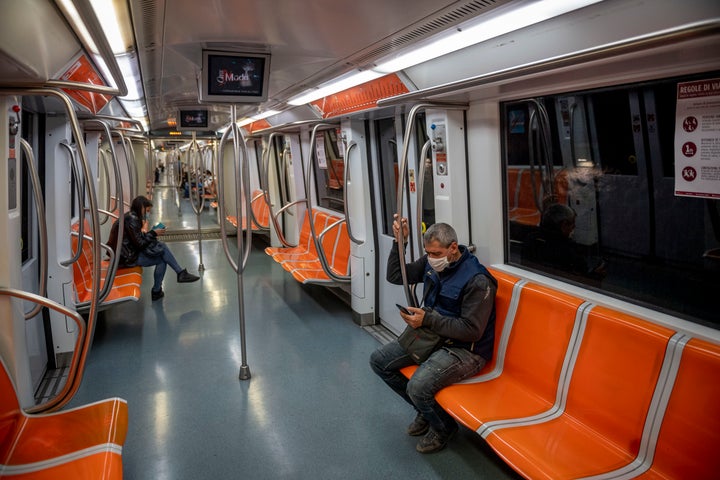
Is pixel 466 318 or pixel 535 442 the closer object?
pixel 535 442

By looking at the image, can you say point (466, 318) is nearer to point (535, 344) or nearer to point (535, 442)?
point (535, 344)

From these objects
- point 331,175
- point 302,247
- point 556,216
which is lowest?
point 302,247

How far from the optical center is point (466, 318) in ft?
10.4

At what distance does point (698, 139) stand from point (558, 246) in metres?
1.12

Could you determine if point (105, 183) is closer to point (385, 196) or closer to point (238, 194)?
point (385, 196)

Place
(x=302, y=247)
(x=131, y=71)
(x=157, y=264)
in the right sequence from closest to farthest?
(x=131, y=71), (x=157, y=264), (x=302, y=247)

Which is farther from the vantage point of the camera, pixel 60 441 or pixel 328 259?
pixel 328 259

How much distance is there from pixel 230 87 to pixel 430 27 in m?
1.64

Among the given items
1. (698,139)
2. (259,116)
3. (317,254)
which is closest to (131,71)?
(317,254)

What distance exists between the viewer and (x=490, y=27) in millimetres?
2650

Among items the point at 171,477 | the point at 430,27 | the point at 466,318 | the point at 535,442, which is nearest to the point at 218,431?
the point at 171,477

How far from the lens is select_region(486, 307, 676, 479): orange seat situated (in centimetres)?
239

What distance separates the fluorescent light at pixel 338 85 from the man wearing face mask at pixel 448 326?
1.37 m

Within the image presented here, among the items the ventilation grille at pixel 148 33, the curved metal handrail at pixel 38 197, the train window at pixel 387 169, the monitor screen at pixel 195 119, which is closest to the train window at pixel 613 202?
the train window at pixel 387 169
